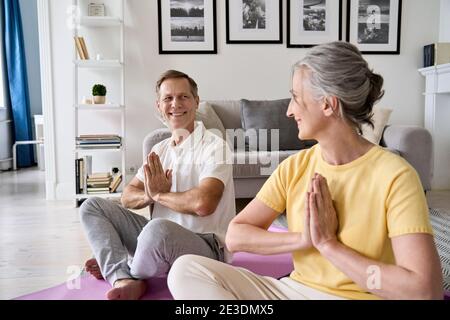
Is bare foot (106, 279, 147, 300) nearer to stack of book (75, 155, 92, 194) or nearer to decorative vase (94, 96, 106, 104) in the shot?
stack of book (75, 155, 92, 194)

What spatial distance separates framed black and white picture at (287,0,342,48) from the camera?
13.7 feet

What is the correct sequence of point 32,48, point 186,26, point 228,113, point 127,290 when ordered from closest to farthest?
point 127,290 → point 228,113 → point 186,26 → point 32,48

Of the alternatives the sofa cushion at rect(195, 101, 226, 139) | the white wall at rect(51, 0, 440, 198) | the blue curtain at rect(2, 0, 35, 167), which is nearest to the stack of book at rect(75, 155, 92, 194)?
the white wall at rect(51, 0, 440, 198)

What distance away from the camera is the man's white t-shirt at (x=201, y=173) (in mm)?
1712

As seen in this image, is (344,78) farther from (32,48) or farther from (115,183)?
(32,48)

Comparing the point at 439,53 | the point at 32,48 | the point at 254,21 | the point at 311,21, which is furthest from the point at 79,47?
the point at 32,48

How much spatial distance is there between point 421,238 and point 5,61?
22.0ft

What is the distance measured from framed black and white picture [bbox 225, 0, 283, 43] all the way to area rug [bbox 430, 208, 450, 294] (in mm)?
2027

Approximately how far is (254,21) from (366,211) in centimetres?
347

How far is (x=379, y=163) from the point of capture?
966 mm

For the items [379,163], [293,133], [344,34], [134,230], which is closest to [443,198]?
[293,133]

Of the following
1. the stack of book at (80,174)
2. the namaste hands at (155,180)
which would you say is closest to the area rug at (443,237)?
the namaste hands at (155,180)

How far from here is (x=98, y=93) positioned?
12.3 ft

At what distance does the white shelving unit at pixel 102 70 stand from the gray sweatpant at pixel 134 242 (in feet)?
6.32
